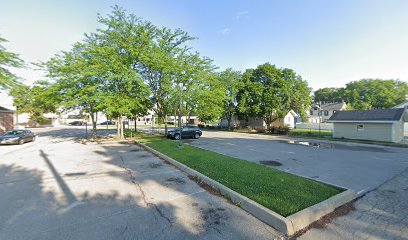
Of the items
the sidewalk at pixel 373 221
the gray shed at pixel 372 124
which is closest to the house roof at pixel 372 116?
the gray shed at pixel 372 124

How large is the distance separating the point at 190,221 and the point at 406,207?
5259 millimetres

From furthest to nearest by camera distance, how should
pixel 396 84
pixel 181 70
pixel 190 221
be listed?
pixel 396 84 → pixel 181 70 → pixel 190 221

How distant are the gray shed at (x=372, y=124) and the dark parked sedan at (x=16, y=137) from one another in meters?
33.1

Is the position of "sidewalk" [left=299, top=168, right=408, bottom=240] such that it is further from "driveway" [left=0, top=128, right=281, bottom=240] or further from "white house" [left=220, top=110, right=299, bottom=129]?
"white house" [left=220, top=110, right=299, bottom=129]

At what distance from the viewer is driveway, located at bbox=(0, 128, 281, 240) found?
3445 millimetres

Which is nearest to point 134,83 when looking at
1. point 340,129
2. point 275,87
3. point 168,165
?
point 168,165

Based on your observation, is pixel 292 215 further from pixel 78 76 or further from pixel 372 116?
pixel 372 116

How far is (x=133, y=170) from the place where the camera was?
780 cm

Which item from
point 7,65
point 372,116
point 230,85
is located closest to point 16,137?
point 7,65

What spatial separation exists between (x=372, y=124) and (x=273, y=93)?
13166mm

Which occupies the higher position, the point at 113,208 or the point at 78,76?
the point at 78,76

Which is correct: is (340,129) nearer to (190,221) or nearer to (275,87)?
(275,87)

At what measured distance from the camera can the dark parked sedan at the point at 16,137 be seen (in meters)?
15.5

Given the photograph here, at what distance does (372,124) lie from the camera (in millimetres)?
19812
